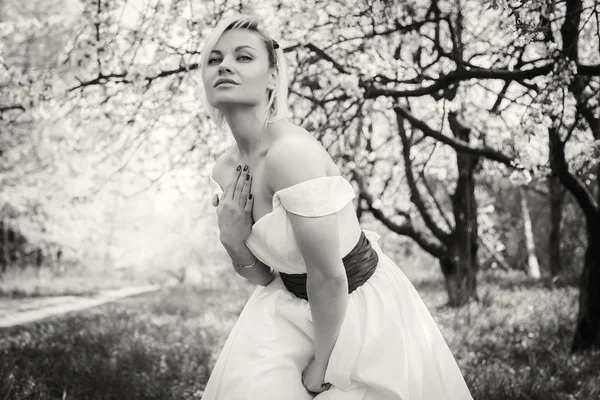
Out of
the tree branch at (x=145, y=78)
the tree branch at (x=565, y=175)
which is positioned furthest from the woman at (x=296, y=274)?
the tree branch at (x=565, y=175)

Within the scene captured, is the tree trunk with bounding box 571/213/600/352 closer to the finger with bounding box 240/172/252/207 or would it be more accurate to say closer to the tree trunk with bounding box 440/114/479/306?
the tree trunk with bounding box 440/114/479/306

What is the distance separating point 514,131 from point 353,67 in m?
1.43

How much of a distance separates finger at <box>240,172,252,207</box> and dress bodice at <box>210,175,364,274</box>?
0.11 meters

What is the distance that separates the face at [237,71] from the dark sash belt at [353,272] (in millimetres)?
627

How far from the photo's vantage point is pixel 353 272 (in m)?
1.91

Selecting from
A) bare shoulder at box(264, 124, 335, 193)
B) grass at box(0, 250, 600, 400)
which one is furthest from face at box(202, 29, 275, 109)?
grass at box(0, 250, 600, 400)

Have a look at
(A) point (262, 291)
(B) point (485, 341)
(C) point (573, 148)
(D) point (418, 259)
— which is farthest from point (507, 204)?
(A) point (262, 291)

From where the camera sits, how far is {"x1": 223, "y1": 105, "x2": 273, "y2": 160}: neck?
182 centimetres

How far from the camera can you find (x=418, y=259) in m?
20.7

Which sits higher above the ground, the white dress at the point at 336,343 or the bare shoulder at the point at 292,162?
the bare shoulder at the point at 292,162

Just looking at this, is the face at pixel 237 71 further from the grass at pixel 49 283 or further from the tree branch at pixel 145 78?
the grass at pixel 49 283

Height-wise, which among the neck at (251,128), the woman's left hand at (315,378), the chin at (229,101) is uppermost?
the chin at (229,101)

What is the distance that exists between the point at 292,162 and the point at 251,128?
11.3 inches

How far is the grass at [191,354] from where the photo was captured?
362cm
